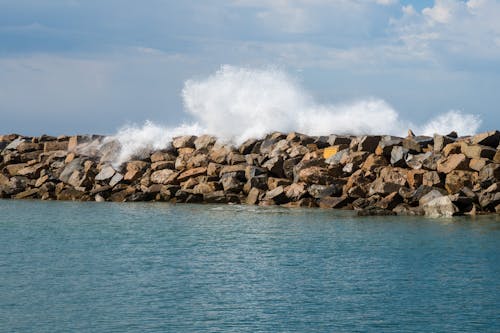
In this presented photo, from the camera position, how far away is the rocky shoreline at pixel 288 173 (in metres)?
39.6

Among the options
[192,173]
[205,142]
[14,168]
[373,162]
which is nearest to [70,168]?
[14,168]

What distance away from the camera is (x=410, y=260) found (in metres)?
26.7

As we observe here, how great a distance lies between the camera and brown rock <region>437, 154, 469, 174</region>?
132 ft

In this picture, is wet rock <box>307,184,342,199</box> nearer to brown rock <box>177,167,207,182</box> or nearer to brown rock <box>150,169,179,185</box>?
brown rock <box>177,167,207,182</box>

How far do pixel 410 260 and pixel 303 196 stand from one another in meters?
16.0

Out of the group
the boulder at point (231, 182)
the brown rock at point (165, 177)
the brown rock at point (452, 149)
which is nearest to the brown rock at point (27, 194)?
the brown rock at point (165, 177)

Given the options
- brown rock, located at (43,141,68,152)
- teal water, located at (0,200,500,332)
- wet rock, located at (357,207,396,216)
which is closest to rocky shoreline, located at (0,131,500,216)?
wet rock, located at (357,207,396,216)

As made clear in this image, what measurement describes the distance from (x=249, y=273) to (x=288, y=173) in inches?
828

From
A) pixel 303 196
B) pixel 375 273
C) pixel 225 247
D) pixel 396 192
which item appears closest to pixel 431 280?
pixel 375 273

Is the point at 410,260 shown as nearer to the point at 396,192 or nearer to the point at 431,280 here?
the point at 431,280

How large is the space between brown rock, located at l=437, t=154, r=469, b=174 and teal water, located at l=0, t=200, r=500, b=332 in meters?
4.49

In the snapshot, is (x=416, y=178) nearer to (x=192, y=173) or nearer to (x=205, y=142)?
(x=192, y=173)

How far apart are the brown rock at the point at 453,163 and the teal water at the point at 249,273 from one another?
14.7ft

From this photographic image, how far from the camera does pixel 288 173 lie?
45.3 metres
